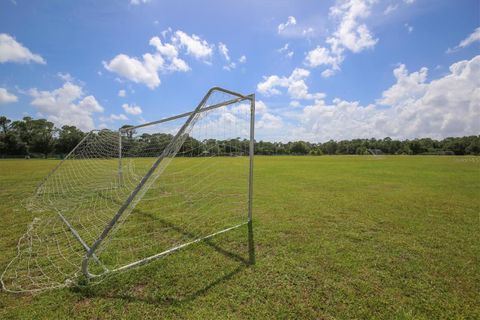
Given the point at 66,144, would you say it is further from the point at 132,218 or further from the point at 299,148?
the point at 299,148

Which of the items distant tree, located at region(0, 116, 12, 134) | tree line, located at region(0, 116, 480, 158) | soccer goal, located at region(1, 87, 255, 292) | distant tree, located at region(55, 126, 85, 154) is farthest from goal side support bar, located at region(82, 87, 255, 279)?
distant tree, located at region(0, 116, 12, 134)

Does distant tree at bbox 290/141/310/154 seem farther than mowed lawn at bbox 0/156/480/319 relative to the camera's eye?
Yes

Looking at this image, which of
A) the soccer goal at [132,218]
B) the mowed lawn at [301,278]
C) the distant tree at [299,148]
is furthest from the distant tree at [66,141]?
the distant tree at [299,148]

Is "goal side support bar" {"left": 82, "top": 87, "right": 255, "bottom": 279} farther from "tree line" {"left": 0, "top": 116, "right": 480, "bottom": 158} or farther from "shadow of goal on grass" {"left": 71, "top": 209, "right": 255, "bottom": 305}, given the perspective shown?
"tree line" {"left": 0, "top": 116, "right": 480, "bottom": 158}

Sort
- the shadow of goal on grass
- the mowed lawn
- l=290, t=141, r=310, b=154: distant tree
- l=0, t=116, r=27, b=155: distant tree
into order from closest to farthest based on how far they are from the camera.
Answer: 1. the mowed lawn
2. the shadow of goal on grass
3. l=0, t=116, r=27, b=155: distant tree
4. l=290, t=141, r=310, b=154: distant tree

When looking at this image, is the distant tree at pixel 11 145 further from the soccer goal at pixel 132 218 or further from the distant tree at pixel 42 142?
the soccer goal at pixel 132 218

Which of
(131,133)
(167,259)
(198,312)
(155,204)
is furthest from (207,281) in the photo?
(131,133)

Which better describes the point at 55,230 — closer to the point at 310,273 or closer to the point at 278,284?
the point at 278,284

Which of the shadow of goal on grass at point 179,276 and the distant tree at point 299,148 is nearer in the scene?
the shadow of goal on grass at point 179,276

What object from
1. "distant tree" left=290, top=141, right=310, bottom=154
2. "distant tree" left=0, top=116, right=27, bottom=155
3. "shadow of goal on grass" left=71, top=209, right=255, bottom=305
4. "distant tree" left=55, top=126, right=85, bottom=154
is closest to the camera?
"shadow of goal on grass" left=71, top=209, right=255, bottom=305

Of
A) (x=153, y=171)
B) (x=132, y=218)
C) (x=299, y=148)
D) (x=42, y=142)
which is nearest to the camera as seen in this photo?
(x=153, y=171)

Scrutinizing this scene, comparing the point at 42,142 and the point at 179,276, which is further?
the point at 42,142

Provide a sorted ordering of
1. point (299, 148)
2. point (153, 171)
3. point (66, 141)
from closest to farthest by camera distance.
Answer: point (153, 171), point (66, 141), point (299, 148)

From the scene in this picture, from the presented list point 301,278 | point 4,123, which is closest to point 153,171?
point 301,278
